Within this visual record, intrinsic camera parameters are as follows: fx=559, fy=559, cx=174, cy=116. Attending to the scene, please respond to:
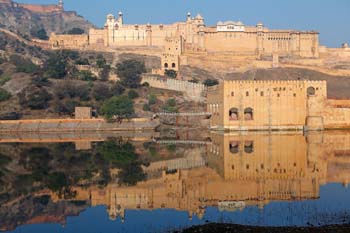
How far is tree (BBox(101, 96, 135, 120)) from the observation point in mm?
45656

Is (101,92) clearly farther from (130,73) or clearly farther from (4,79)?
(4,79)

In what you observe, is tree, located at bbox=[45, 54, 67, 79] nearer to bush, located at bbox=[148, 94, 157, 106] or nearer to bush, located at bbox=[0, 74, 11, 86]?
bush, located at bbox=[0, 74, 11, 86]

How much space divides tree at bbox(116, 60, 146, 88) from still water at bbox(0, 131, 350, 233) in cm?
3080

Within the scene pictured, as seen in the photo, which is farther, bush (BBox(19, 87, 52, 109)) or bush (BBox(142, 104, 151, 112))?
bush (BBox(142, 104, 151, 112))

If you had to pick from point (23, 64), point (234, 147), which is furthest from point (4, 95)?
point (234, 147)

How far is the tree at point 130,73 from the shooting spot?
192ft

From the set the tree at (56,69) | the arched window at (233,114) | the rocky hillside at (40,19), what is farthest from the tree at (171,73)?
the rocky hillside at (40,19)

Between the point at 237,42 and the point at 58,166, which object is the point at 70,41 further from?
the point at 58,166

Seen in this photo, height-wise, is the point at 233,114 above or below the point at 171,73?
below

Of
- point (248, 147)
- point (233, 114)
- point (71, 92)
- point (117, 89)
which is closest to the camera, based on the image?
point (248, 147)

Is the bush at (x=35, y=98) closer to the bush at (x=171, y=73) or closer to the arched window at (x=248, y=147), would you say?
the bush at (x=171, y=73)

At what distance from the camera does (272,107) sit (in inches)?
1550

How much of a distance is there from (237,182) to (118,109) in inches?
1152

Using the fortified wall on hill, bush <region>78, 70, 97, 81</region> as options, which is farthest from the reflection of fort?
the fortified wall on hill
